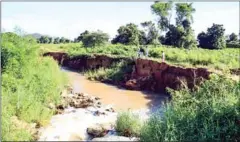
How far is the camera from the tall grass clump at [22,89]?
7.06m

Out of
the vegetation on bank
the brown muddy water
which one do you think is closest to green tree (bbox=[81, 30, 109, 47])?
the brown muddy water

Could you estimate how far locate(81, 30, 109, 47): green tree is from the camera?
94.4 ft

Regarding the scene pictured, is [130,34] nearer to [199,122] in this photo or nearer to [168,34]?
[168,34]

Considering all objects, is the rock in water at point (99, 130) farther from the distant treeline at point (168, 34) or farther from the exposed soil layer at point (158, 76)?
the distant treeline at point (168, 34)

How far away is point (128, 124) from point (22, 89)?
2.61 meters

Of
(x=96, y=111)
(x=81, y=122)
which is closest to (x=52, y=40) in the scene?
(x=96, y=111)

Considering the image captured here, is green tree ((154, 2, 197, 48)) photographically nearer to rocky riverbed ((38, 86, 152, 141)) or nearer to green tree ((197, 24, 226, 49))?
green tree ((197, 24, 226, 49))

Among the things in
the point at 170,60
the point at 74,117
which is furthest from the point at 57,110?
the point at 170,60

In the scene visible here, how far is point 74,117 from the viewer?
35.4 feet

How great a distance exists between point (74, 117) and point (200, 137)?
16.6 feet

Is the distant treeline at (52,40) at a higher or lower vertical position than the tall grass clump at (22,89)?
higher

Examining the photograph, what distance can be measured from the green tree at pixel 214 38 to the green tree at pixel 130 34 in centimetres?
532

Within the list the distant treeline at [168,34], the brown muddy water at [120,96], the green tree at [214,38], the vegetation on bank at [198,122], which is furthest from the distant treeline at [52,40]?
the vegetation on bank at [198,122]

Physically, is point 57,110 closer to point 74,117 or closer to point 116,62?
point 74,117
